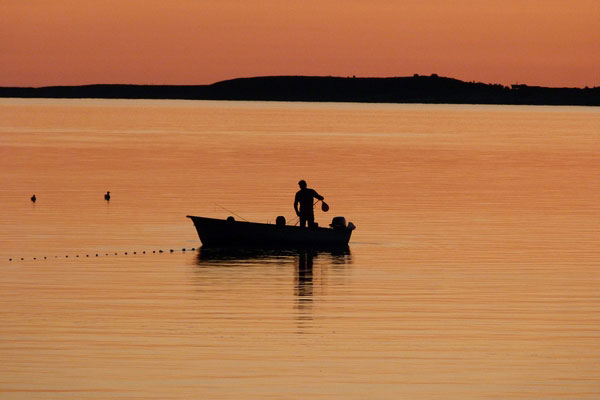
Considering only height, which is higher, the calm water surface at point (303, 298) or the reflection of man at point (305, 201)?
the reflection of man at point (305, 201)

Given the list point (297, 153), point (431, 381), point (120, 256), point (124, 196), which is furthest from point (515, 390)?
point (297, 153)

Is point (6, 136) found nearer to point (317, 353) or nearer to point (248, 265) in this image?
point (248, 265)

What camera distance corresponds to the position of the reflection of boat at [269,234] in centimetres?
3847

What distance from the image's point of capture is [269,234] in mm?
38562

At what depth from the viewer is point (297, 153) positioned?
356 feet

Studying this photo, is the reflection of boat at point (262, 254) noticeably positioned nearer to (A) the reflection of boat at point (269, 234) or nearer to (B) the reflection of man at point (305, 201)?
(A) the reflection of boat at point (269, 234)

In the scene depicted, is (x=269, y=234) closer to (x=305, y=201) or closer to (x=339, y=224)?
Answer: (x=305, y=201)

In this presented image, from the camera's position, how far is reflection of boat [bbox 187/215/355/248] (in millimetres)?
38469

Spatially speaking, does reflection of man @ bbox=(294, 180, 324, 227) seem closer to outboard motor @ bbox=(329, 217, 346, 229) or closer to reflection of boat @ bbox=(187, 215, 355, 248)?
reflection of boat @ bbox=(187, 215, 355, 248)

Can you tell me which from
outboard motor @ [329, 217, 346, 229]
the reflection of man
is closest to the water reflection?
outboard motor @ [329, 217, 346, 229]

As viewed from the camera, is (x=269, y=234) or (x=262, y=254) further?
(x=269, y=234)

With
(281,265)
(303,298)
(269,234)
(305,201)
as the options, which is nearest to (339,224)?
(305,201)

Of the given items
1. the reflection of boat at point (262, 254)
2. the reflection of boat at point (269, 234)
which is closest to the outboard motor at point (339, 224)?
the reflection of boat at point (269, 234)

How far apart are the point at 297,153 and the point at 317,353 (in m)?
85.6
